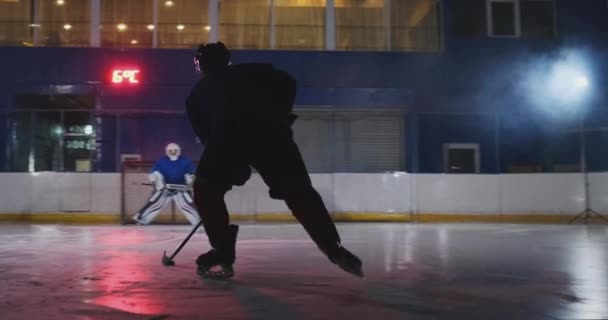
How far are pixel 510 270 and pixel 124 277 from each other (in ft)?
10.4

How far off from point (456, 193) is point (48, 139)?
1061 cm

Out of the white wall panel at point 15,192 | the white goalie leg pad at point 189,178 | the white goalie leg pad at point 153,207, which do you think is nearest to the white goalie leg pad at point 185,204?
the white goalie leg pad at point 189,178

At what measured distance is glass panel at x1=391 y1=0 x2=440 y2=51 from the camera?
17.7 metres

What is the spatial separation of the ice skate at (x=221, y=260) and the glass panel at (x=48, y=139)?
42.9ft

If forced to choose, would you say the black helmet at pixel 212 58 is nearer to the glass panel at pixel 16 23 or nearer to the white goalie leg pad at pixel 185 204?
the white goalie leg pad at pixel 185 204

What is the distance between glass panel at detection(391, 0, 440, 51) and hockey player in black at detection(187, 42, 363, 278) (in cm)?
1385

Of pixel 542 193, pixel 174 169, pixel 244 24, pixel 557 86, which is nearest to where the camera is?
pixel 174 169

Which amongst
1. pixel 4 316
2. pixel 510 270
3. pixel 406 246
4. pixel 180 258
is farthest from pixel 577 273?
pixel 4 316

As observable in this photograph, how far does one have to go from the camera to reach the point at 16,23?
1745cm

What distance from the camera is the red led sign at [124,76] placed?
54.5ft

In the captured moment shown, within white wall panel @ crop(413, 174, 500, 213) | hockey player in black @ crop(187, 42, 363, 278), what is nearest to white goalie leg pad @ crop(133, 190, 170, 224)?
white wall panel @ crop(413, 174, 500, 213)

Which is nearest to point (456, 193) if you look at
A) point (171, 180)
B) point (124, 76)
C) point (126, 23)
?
point (171, 180)

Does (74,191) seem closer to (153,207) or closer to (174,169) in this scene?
(153,207)

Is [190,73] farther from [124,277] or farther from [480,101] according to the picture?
[124,277]
